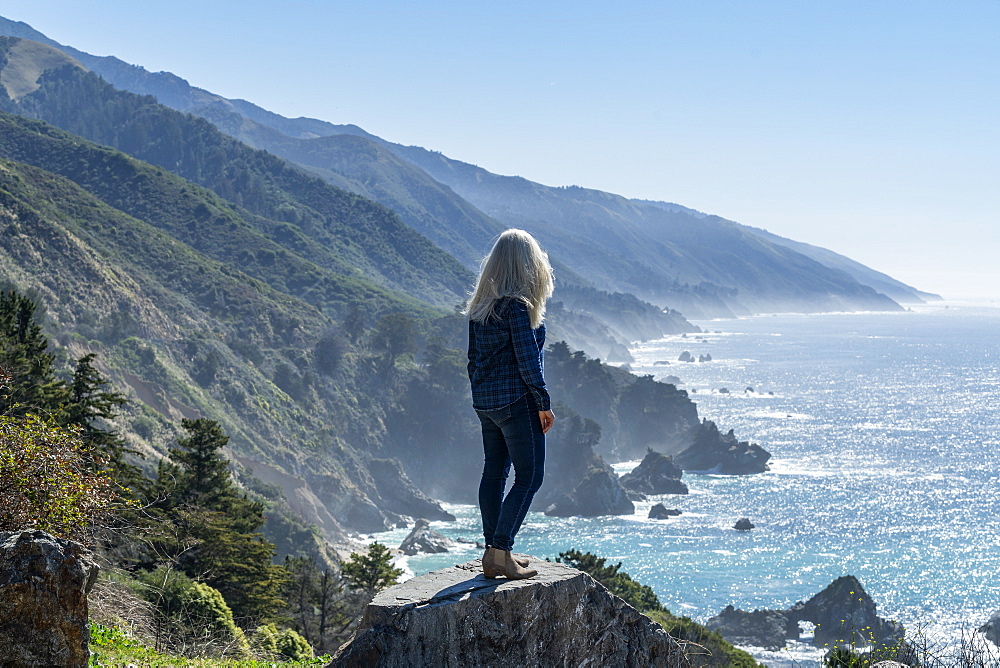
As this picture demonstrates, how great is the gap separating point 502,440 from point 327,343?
7703cm

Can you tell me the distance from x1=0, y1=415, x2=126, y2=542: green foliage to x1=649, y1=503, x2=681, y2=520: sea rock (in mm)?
63964

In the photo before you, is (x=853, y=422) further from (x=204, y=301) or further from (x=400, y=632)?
(x=400, y=632)

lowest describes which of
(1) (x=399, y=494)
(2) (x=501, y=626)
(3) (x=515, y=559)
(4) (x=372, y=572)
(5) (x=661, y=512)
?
(1) (x=399, y=494)

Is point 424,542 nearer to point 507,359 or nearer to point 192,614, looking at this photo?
point 192,614

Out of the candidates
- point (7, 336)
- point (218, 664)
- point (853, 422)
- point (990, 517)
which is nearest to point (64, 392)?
point (7, 336)

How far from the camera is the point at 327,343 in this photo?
8119 cm

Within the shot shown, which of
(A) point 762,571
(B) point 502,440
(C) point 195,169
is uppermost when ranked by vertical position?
(C) point 195,169

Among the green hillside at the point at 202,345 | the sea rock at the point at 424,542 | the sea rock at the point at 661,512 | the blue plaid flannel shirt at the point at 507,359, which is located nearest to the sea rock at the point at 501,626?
the blue plaid flannel shirt at the point at 507,359

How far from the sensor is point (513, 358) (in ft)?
19.7

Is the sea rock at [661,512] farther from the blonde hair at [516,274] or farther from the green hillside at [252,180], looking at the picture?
the green hillside at [252,180]

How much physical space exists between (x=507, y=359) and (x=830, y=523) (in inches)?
2489

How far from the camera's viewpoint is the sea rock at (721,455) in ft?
267

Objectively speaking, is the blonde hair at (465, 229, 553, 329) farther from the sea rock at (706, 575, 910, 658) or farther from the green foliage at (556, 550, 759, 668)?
the sea rock at (706, 575, 910, 658)

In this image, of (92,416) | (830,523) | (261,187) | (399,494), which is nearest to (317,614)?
(92,416)
